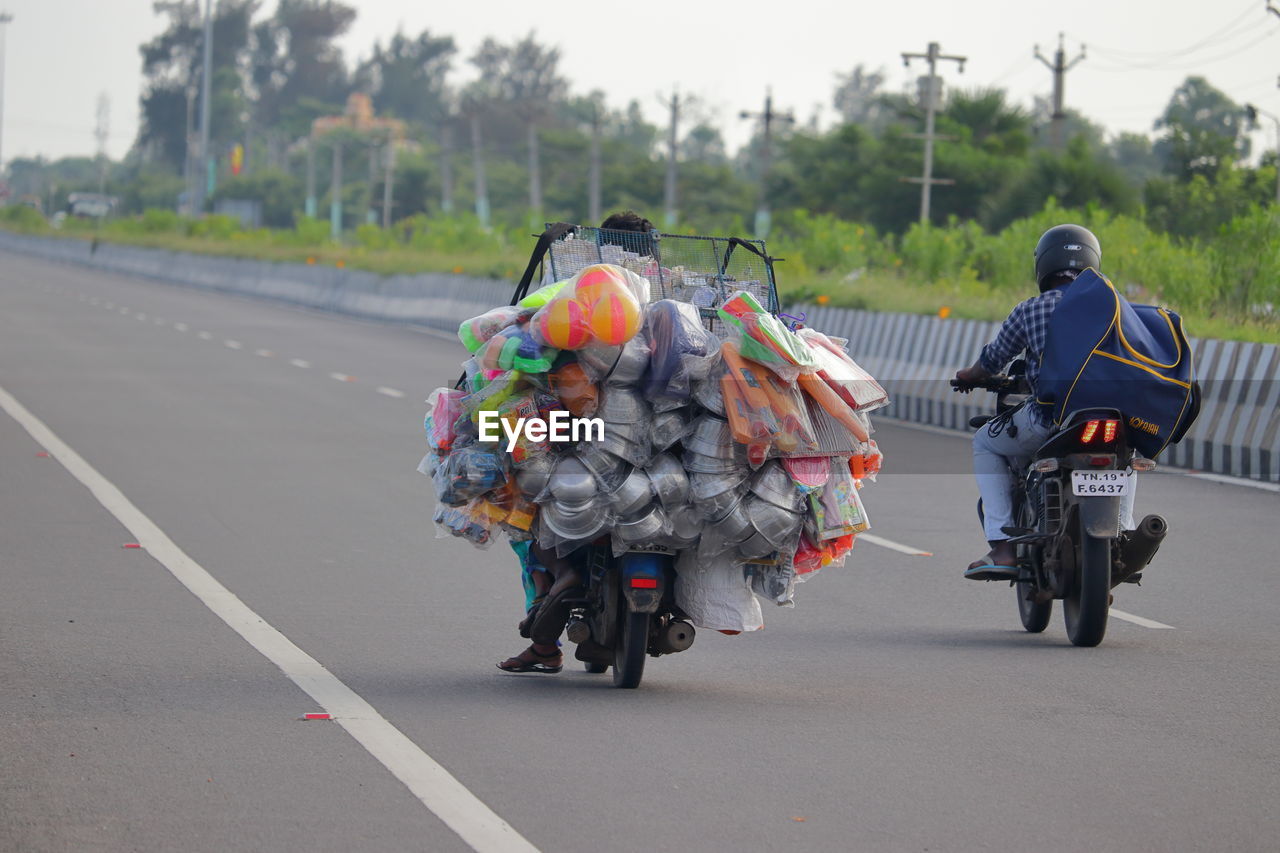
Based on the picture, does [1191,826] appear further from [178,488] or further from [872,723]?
[178,488]

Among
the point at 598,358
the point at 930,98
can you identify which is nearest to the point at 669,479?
the point at 598,358

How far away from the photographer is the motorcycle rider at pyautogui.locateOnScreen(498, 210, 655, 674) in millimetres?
7406

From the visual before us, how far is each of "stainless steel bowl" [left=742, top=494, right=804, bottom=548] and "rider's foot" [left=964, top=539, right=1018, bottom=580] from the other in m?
1.83

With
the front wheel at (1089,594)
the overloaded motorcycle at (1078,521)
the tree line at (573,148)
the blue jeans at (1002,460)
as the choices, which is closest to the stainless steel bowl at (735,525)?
the overloaded motorcycle at (1078,521)

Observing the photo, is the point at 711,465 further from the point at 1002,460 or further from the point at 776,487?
the point at 1002,460

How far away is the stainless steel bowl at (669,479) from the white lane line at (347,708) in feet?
4.24

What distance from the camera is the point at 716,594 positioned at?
7.38 meters

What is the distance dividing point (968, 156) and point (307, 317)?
25.0 meters

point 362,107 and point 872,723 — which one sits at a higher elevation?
point 362,107

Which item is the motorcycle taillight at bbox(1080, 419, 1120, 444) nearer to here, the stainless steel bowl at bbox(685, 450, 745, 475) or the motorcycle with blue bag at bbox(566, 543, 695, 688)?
the stainless steel bowl at bbox(685, 450, 745, 475)

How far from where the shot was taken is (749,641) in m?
8.89

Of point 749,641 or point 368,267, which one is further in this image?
point 368,267

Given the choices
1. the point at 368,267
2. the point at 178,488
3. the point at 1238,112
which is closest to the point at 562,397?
the point at 178,488

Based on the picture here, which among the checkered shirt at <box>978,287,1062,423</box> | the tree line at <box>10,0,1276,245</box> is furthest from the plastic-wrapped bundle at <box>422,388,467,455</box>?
the tree line at <box>10,0,1276,245</box>
